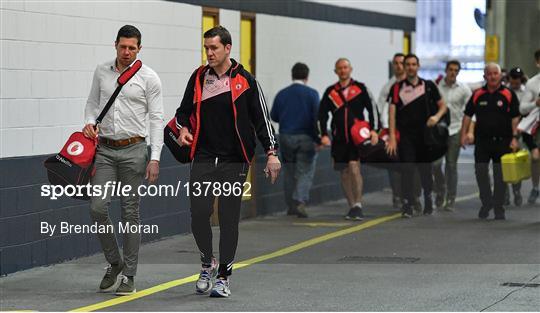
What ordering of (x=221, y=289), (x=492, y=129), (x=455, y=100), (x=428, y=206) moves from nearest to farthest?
(x=221, y=289) < (x=492, y=129) < (x=428, y=206) < (x=455, y=100)

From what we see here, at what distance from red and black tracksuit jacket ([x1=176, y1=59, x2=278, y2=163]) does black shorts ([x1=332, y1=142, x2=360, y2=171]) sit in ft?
20.0

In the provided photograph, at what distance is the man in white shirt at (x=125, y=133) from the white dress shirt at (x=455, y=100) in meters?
7.98

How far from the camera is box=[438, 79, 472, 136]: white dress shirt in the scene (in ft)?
58.9

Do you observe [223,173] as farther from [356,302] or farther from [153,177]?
[356,302]

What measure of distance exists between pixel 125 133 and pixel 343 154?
6.39 meters

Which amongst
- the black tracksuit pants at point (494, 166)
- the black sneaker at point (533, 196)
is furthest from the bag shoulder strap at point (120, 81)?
the black sneaker at point (533, 196)

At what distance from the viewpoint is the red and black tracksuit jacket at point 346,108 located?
16.5 meters

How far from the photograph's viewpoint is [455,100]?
18109 mm

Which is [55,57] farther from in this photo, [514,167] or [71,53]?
[514,167]

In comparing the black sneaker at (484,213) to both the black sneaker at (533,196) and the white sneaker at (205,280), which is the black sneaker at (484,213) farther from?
the white sneaker at (205,280)

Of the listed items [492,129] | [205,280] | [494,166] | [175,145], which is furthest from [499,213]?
[175,145]

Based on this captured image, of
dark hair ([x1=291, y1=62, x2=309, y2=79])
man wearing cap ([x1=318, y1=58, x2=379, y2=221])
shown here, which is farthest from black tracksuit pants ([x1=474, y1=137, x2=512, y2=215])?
dark hair ([x1=291, y1=62, x2=309, y2=79])

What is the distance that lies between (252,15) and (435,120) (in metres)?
2.45

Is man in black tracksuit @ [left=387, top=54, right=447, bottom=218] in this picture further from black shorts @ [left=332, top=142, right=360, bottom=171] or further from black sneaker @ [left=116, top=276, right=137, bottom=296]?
black sneaker @ [left=116, top=276, right=137, bottom=296]
